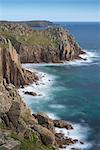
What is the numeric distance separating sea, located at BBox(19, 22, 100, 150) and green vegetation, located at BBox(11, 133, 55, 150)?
687 inches

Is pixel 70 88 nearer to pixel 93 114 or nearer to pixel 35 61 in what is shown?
pixel 93 114

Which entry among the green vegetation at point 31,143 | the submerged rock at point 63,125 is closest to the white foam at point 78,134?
the submerged rock at point 63,125

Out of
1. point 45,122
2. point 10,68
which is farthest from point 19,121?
point 10,68

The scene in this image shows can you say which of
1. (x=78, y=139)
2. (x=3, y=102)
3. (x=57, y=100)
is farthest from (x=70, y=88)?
(x=3, y=102)

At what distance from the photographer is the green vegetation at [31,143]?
197ft

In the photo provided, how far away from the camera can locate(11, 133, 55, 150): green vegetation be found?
6013 cm

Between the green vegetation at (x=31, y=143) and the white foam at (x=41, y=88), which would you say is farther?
the white foam at (x=41, y=88)

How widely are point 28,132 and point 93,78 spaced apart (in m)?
94.2

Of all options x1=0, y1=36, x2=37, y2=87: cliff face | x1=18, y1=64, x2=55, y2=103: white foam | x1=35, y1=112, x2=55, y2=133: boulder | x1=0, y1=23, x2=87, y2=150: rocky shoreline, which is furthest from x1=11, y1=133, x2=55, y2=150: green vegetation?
x1=0, y1=36, x2=37, y2=87: cliff face

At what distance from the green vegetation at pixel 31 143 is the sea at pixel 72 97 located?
1746 cm

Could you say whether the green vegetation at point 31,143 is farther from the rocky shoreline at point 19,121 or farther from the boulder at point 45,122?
the boulder at point 45,122

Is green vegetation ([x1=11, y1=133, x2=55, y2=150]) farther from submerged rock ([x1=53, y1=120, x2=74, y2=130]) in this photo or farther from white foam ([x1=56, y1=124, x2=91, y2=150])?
submerged rock ([x1=53, y1=120, x2=74, y2=130])

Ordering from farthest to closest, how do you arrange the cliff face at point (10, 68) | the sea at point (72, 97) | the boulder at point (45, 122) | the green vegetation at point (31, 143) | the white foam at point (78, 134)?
the cliff face at point (10, 68) < the sea at point (72, 97) < the white foam at point (78, 134) < the boulder at point (45, 122) < the green vegetation at point (31, 143)

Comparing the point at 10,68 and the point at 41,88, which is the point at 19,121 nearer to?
the point at 41,88
